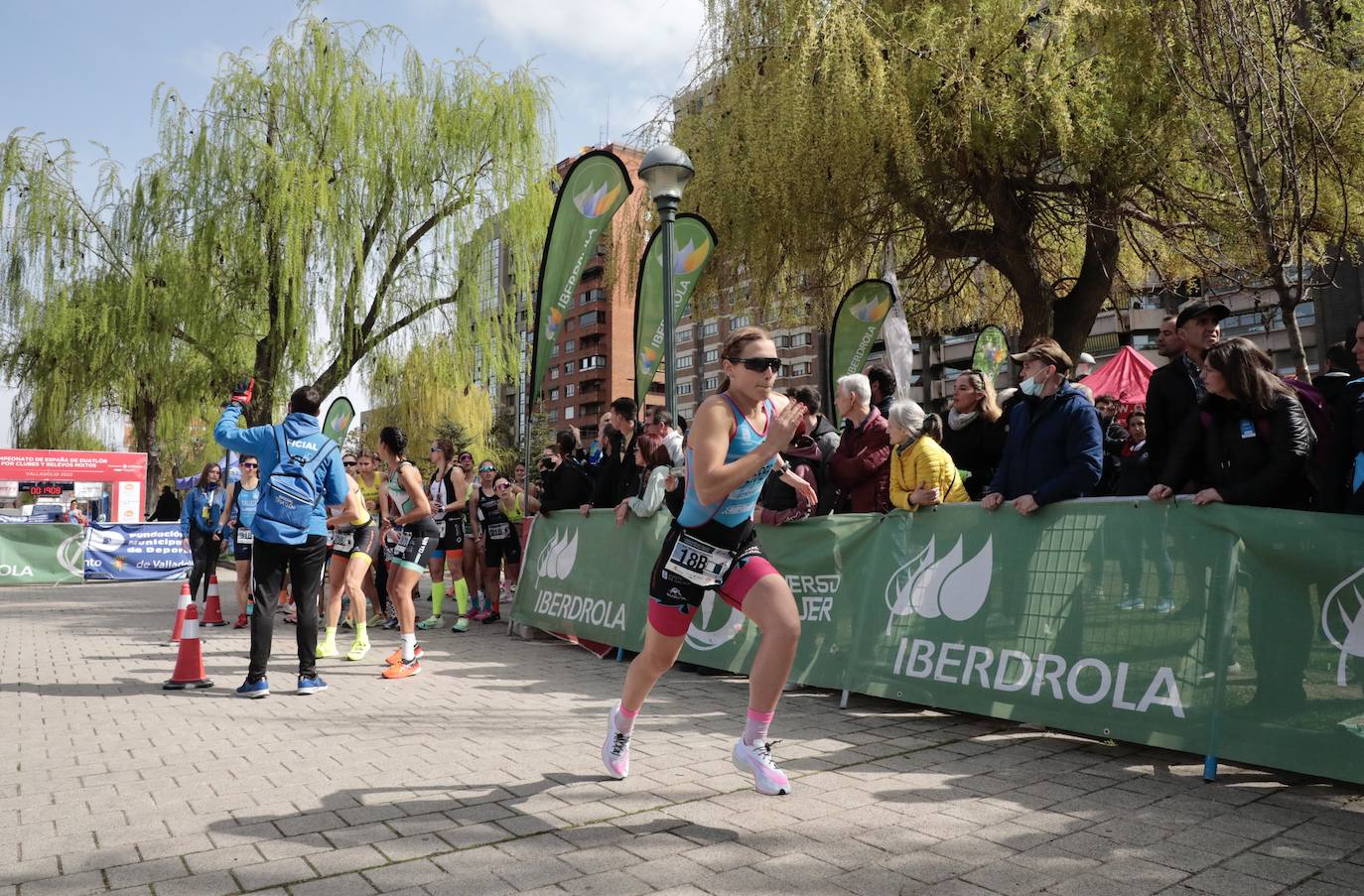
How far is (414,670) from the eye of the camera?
7.48 meters

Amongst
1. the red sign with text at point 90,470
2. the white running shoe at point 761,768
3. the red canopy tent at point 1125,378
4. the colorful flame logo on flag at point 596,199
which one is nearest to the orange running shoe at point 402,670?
the white running shoe at point 761,768

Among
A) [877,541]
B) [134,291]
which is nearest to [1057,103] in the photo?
[877,541]

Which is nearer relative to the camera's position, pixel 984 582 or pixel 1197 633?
pixel 1197 633

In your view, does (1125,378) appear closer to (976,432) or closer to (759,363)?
(976,432)

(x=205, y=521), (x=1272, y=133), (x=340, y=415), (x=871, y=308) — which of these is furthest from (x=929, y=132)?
(x=340, y=415)

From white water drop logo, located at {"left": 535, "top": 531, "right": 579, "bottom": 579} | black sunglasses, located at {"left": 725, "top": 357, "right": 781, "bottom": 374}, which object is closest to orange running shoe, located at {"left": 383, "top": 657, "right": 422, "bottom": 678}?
white water drop logo, located at {"left": 535, "top": 531, "right": 579, "bottom": 579}

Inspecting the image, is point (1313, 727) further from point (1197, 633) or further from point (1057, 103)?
point (1057, 103)

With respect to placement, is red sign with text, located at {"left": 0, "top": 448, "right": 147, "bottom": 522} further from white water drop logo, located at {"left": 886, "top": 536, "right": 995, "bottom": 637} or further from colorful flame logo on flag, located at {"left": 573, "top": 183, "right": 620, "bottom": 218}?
Answer: white water drop logo, located at {"left": 886, "top": 536, "right": 995, "bottom": 637}

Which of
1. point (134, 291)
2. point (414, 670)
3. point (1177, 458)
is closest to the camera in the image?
point (1177, 458)

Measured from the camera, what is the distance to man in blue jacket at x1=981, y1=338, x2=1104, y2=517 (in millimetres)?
5352

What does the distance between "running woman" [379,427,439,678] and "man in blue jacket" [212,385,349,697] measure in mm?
683

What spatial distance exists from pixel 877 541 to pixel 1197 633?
2051 millimetres

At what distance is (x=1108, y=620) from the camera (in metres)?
4.81

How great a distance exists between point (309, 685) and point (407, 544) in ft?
4.67
